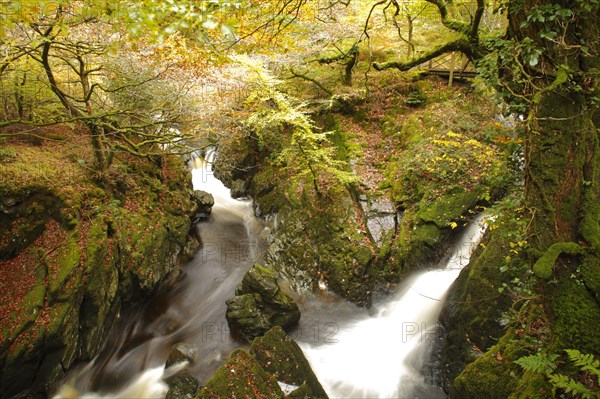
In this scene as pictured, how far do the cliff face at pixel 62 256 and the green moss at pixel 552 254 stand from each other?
6.99 metres

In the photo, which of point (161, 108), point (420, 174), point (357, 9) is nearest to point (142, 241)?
point (161, 108)

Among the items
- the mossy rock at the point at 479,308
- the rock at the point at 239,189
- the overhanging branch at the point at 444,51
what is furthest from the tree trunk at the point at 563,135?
the rock at the point at 239,189

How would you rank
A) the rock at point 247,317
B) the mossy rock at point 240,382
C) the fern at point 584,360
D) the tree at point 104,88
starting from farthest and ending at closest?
1. the rock at point 247,317
2. the tree at point 104,88
3. the mossy rock at point 240,382
4. the fern at point 584,360

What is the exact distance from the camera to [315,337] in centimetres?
806

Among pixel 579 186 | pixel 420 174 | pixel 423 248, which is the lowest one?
pixel 423 248

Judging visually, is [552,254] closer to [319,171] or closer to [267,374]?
[267,374]

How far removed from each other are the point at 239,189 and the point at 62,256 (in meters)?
8.69

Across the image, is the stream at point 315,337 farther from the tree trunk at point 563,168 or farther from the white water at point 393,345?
the tree trunk at point 563,168

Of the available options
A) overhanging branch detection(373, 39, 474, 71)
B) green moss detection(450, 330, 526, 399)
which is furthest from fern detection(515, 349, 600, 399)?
overhanging branch detection(373, 39, 474, 71)

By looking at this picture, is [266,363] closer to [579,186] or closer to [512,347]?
[512,347]

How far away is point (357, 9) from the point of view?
1208cm

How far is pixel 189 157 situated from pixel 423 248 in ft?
39.4

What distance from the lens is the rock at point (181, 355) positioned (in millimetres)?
7171

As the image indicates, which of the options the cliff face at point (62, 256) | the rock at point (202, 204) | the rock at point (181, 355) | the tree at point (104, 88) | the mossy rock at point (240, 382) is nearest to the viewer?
the mossy rock at point (240, 382)
